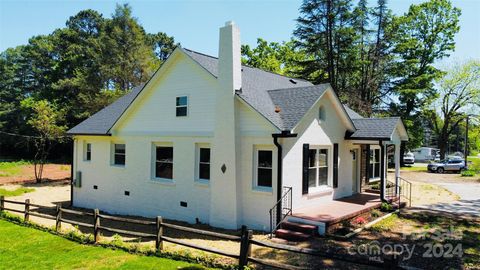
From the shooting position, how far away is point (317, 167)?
12.8 metres

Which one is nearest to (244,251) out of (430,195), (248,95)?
(248,95)

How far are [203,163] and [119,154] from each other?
5.78 metres

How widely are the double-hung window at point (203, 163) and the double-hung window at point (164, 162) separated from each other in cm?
170

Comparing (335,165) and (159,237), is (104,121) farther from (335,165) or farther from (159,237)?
(335,165)

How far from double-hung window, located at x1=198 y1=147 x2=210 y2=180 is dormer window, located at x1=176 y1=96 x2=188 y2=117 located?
1.72 meters

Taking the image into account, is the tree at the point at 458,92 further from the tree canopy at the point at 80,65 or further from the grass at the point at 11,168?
the grass at the point at 11,168

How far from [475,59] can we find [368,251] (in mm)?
46265

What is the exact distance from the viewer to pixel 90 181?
56.7ft

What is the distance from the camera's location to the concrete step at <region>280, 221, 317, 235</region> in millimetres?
9883

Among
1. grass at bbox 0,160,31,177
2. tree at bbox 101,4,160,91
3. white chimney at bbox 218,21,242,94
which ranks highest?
tree at bbox 101,4,160,91

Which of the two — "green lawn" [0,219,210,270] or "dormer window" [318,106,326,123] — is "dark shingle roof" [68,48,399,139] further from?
"green lawn" [0,219,210,270]

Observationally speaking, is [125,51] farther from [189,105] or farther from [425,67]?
[425,67]

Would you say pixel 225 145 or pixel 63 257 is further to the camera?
pixel 225 145

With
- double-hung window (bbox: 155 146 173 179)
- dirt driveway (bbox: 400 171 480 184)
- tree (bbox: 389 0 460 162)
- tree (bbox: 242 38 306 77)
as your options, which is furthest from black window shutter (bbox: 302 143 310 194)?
tree (bbox: 242 38 306 77)
